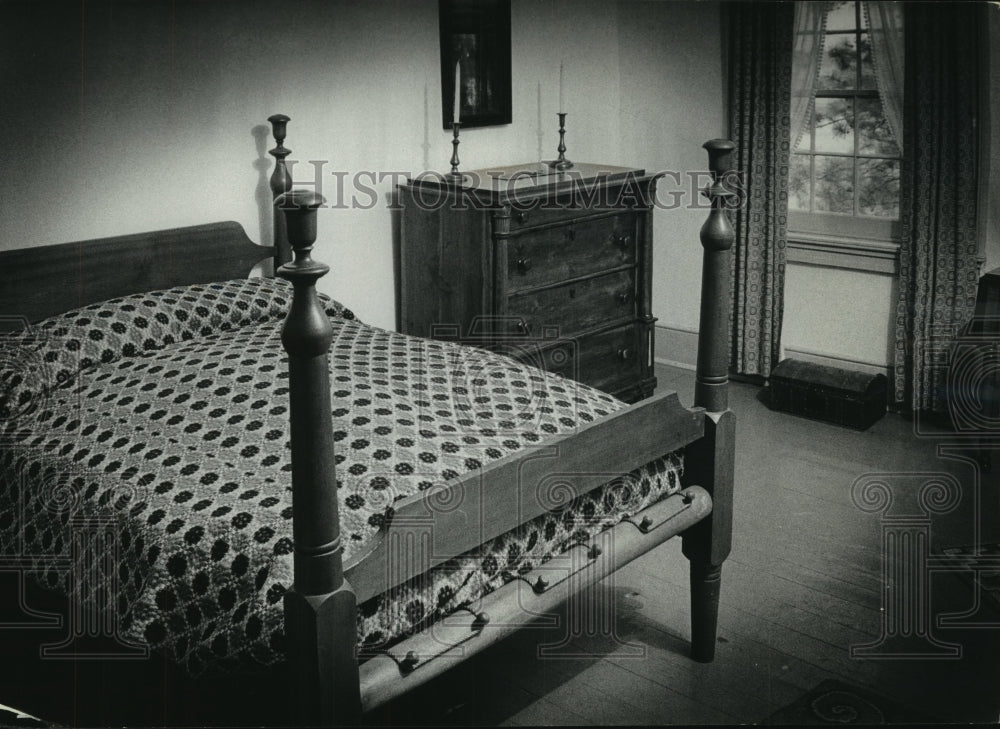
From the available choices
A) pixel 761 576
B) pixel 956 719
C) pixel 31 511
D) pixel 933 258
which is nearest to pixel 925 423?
pixel 933 258

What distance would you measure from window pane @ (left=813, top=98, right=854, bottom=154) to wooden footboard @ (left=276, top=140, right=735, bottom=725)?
268 centimetres

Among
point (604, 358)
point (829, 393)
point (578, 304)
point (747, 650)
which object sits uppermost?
point (578, 304)

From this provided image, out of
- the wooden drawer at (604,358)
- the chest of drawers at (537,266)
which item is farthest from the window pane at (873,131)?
the wooden drawer at (604,358)

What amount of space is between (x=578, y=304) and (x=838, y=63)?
1.81 metres

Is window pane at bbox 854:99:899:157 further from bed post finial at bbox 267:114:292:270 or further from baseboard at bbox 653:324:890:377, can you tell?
bed post finial at bbox 267:114:292:270

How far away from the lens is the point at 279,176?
4191 millimetres

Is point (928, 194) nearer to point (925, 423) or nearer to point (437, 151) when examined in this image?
point (925, 423)

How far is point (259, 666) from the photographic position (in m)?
2.20

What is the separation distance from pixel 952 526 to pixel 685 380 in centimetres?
198

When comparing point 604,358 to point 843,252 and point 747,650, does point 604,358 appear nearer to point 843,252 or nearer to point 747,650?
point 843,252

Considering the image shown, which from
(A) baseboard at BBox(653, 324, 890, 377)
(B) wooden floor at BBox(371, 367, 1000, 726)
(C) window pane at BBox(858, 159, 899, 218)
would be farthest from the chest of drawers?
(C) window pane at BBox(858, 159, 899, 218)

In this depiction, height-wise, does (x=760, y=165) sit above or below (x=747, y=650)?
above

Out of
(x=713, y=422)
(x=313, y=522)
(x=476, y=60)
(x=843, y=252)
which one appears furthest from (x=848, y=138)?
(x=313, y=522)

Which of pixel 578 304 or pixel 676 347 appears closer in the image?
pixel 578 304
